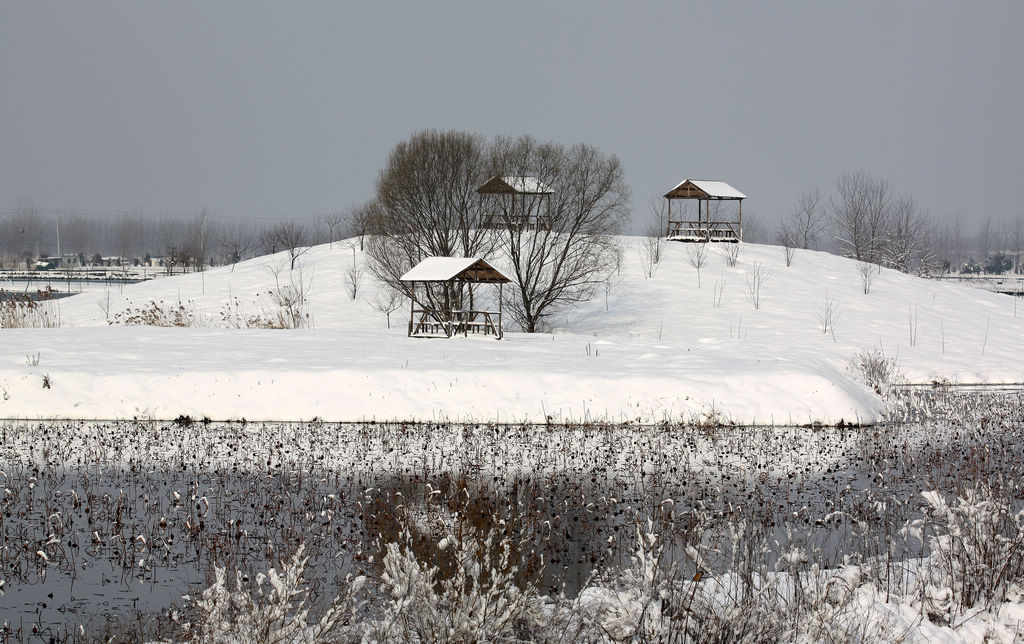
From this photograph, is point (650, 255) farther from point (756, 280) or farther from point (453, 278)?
point (453, 278)

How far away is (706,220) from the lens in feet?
171

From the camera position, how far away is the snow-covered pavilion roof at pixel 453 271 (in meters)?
27.9

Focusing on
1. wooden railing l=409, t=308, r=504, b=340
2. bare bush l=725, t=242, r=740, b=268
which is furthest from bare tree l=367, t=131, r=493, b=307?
bare bush l=725, t=242, r=740, b=268

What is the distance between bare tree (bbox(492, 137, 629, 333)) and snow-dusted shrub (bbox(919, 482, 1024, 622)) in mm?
27984

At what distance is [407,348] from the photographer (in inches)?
986

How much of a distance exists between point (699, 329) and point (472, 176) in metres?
10.9

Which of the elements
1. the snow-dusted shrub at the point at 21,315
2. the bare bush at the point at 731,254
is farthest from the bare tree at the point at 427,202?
the bare bush at the point at 731,254

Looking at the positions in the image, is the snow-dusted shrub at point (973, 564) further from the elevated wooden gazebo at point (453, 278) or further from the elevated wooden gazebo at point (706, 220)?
the elevated wooden gazebo at point (706, 220)

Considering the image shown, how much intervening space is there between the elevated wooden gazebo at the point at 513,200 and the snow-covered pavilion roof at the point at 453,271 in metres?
6.38

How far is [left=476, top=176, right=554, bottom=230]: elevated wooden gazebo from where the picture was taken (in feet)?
114

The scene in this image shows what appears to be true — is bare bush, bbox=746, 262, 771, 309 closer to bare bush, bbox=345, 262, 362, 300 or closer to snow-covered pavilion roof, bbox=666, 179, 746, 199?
snow-covered pavilion roof, bbox=666, 179, 746, 199

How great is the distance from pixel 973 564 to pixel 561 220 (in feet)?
97.4

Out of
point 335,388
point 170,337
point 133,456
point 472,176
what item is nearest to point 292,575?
point 133,456

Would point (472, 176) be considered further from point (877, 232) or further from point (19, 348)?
point (877, 232)
